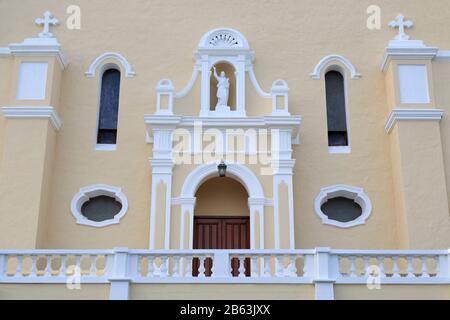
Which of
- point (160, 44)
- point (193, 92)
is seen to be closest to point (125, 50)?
point (160, 44)

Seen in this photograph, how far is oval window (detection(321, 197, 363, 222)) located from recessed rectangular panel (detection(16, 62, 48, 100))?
7.48m

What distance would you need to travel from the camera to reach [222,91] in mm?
20422

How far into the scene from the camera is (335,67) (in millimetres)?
21359

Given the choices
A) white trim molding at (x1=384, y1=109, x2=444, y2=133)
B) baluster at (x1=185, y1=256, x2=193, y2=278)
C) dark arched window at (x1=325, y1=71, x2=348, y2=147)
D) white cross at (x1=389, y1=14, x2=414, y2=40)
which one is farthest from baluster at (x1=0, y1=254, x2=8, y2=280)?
white cross at (x1=389, y1=14, x2=414, y2=40)

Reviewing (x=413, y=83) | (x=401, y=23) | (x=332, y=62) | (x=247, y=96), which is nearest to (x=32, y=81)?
(x=247, y=96)

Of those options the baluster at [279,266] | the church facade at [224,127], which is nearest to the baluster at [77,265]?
the church facade at [224,127]

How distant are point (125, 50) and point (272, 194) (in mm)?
5707

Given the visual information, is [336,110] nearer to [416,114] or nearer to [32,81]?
[416,114]

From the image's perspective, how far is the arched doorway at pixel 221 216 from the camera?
19812mm

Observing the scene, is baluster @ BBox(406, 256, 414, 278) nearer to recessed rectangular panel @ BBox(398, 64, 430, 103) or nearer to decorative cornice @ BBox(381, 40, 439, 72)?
recessed rectangular panel @ BBox(398, 64, 430, 103)

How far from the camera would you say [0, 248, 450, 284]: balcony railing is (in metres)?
15.8

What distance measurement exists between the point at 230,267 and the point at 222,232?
12.3ft

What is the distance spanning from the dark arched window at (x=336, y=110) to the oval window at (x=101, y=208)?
18.4 ft

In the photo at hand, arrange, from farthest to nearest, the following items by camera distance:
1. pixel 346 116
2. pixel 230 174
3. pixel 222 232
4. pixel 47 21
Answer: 1. pixel 47 21
2. pixel 346 116
3. pixel 222 232
4. pixel 230 174
